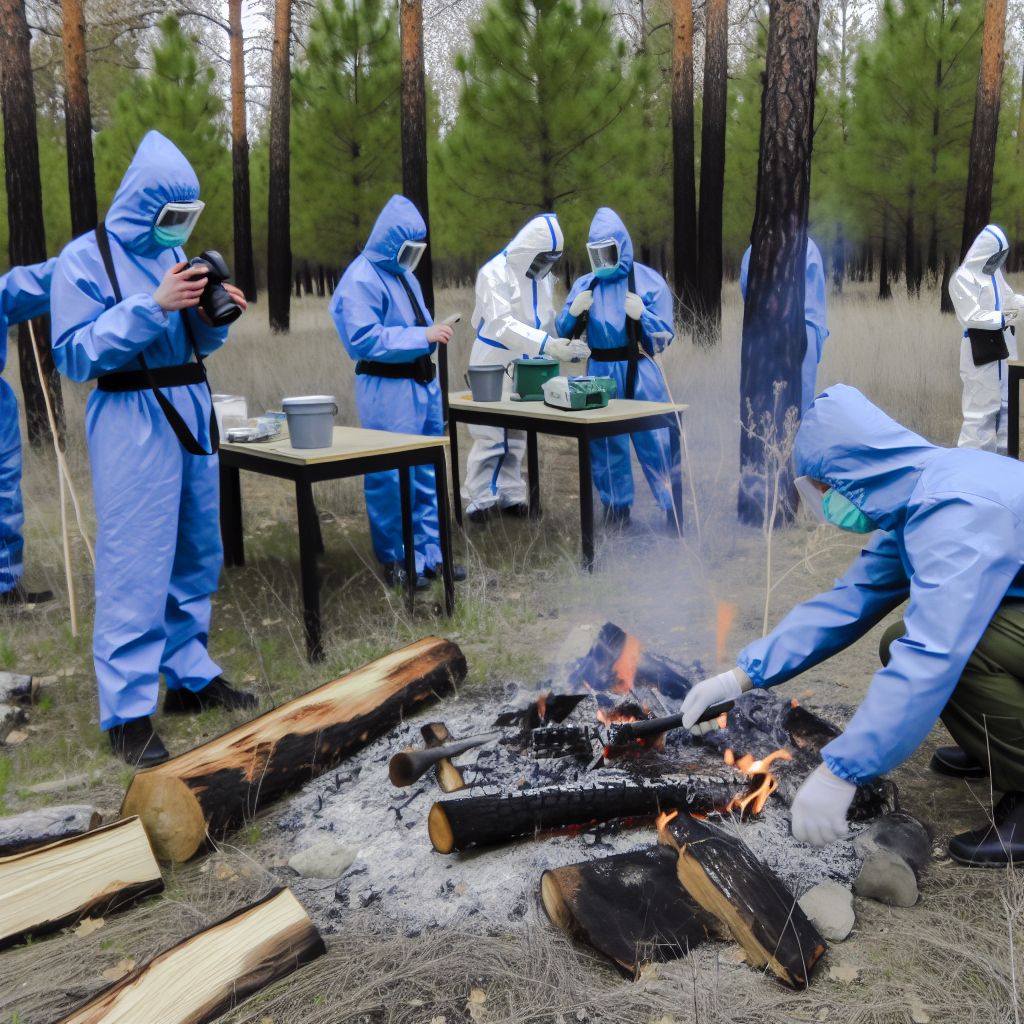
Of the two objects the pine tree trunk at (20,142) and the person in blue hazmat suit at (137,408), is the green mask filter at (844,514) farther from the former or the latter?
the pine tree trunk at (20,142)

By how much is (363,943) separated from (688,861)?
2.69ft

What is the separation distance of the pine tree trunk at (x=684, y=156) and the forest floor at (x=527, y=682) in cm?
385

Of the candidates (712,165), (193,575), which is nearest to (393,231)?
(193,575)

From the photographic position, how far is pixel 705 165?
12.8 metres

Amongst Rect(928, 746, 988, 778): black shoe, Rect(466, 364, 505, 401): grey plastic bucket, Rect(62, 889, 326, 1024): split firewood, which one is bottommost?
Rect(62, 889, 326, 1024): split firewood

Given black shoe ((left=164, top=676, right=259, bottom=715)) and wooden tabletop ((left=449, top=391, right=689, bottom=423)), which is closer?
black shoe ((left=164, top=676, right=259, bottom=715))

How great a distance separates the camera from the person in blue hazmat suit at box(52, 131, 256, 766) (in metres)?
3.50

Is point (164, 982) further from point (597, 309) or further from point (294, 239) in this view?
point (294, 239)

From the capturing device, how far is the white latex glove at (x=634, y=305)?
620cm

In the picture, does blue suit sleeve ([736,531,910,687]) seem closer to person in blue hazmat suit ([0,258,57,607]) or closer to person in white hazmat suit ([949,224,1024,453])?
person in blue hazmat suit ([0,258,57,607])

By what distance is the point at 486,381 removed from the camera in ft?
20.2

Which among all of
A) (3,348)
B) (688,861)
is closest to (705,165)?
(3,348)

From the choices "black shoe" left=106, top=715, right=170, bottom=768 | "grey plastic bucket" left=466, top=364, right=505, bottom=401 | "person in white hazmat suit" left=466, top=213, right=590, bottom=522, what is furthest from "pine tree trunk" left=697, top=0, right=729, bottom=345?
"black shoe" left=106, top=715, right=170, bottom=768

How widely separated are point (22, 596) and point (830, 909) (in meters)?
4.61
